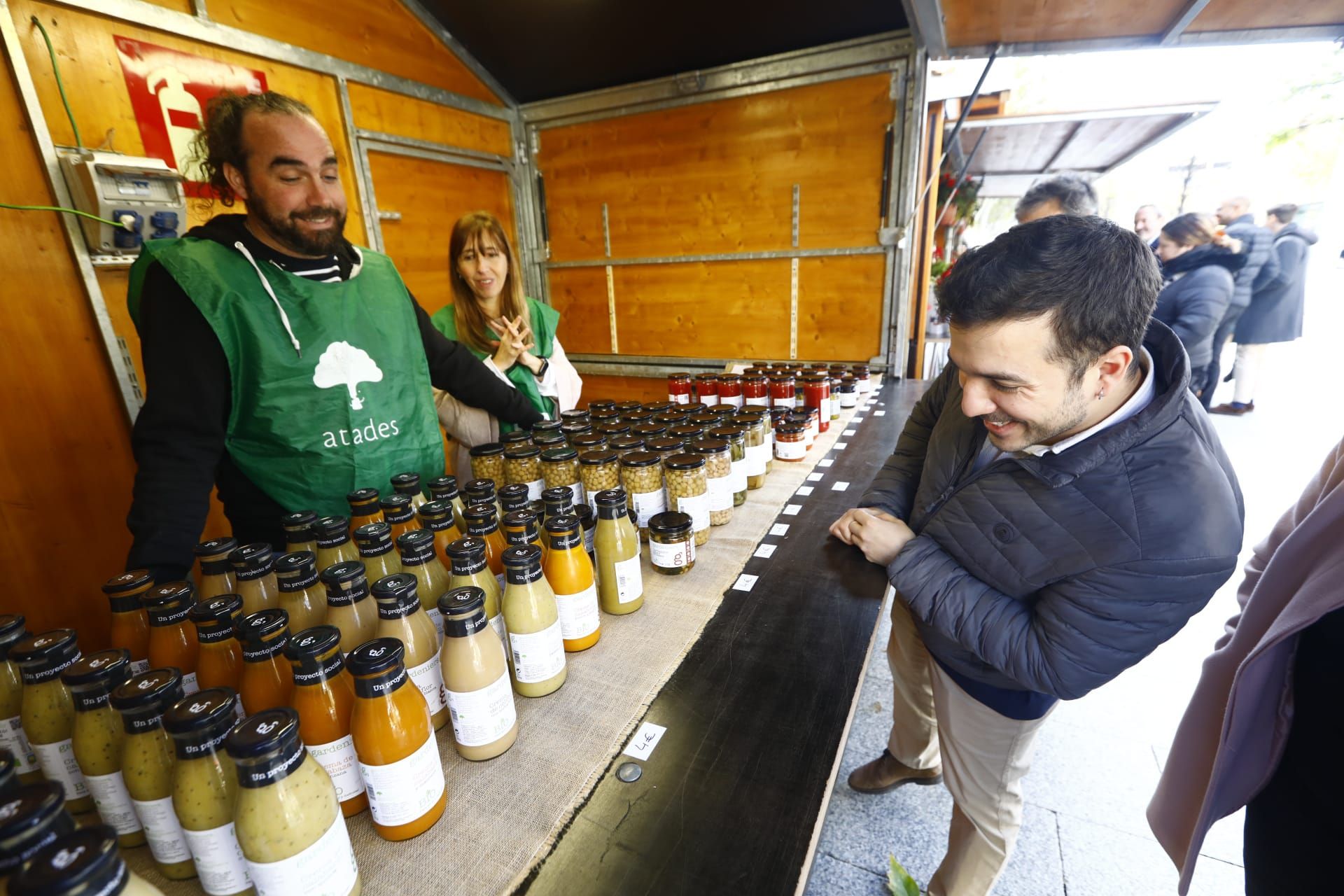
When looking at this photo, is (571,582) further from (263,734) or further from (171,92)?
(171,92)

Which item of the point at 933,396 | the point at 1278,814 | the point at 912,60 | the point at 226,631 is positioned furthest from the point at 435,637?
the point at 912,60

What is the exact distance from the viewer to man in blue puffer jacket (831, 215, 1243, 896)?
0.81m

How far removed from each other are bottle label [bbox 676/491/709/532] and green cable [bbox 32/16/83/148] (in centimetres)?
284

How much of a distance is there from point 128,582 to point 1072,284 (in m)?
1.46

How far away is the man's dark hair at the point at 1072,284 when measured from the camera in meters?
0.81

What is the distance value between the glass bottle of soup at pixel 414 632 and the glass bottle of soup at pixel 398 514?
0.28 m

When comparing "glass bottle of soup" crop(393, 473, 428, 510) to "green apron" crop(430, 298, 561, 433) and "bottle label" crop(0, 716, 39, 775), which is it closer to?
"bottle label" crop(0, 716, 39, 775)

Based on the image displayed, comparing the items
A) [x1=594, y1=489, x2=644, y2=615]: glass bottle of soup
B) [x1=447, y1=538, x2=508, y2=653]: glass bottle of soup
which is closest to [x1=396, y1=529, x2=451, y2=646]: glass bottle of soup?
[x1=447, y1=538, x2=508, y2=653]: glass bottle of soup

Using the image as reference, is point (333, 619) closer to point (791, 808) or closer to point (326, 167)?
point (791, 808)

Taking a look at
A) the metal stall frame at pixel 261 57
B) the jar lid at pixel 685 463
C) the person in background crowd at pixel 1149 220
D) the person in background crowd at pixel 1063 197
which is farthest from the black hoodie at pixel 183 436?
the person in background crowd at pixel 1149 220

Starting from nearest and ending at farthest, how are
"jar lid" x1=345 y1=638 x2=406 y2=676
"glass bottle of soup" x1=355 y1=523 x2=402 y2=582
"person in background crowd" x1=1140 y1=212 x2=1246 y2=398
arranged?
"jar lid" x1=345 y1=638 x2=406 y2=676
"glass bottle of soup" x1=355 y1=523 x2=402 y2=582
"person in background crowd" x1=1140 y1=212 x2=1246 y2=398

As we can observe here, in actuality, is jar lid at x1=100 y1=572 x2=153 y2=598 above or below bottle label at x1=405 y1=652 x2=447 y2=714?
above

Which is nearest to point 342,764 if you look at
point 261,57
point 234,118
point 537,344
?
point 234,118

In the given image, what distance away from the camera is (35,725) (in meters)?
0.66
